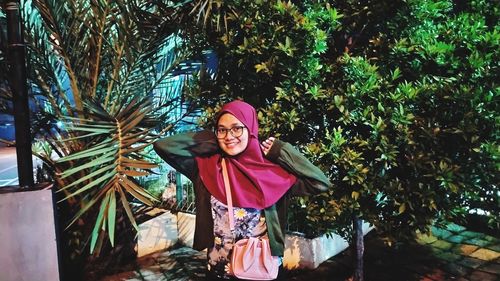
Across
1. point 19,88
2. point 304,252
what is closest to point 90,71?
point 19,88

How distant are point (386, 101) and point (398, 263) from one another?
2.42 m

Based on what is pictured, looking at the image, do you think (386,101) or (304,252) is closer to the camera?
(386,101)

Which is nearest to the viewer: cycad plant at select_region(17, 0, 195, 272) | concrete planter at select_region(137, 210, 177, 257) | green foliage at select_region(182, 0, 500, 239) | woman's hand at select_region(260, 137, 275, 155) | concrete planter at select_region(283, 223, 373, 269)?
woman's hand at select_region(260, 137, 275, 155)

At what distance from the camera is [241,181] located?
2404 mm

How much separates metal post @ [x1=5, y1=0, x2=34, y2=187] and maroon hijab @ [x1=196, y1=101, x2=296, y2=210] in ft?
4.72

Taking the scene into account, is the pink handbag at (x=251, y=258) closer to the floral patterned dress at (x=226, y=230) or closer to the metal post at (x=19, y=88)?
the floral patterned dress at (x=226, y=230)

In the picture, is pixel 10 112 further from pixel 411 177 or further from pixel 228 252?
pixel 411 177

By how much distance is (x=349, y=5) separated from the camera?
138 inches

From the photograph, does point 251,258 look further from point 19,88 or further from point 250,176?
point 19,88

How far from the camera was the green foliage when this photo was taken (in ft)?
10.2

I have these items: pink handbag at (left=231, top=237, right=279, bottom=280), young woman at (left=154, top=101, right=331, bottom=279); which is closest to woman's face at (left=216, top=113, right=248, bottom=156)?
young woman at (left=154, top=101, right=331, bottom=279)

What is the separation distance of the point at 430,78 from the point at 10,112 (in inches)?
149

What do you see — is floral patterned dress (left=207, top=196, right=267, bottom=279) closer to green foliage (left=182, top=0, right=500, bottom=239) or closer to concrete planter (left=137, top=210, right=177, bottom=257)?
green foliage (left=182, top=0, right=500, bottom=239)

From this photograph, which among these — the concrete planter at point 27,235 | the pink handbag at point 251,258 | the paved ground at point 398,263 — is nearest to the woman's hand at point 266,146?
the pink handbag at point 251,258
